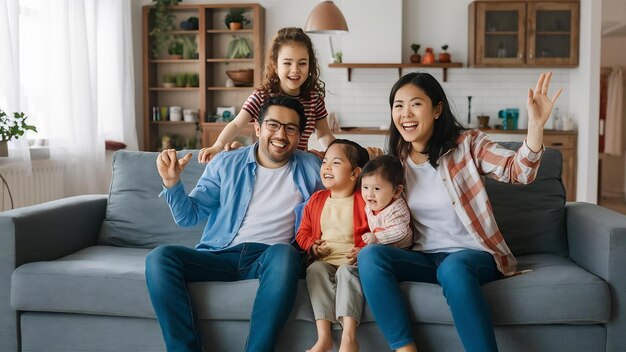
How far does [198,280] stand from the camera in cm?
234

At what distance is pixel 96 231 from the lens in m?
3.04

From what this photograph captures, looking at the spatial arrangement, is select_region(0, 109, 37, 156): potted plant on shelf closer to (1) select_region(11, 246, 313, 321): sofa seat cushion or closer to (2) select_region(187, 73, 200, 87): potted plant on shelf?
(1) select_region(11, 246, 313, 321): sofa seat cushion

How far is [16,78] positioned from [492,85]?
15.2 feet

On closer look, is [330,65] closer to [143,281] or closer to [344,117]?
[344,117]

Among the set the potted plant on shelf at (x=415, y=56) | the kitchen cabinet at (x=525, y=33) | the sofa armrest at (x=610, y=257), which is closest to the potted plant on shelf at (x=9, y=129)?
the sofa armrest at (x=610, y=257)

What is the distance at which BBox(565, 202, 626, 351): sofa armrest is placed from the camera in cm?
221

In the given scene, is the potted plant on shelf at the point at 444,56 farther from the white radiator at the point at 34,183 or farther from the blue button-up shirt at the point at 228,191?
the blue button-up shirt at the point at 228,191

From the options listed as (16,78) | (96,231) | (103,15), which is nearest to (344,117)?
(103,15)

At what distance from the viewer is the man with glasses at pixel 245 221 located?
2.16m

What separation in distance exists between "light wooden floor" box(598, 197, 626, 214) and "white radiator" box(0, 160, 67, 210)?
6.48m

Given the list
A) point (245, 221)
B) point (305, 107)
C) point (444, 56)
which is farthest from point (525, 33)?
point (245, 221)

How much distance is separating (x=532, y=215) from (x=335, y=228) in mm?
871

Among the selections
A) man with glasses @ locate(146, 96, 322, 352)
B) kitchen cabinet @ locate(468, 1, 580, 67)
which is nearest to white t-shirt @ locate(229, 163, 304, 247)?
man with glasses @ locate(146, 96, 322, 352)

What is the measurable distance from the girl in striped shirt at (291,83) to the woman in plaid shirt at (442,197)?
61 cm
